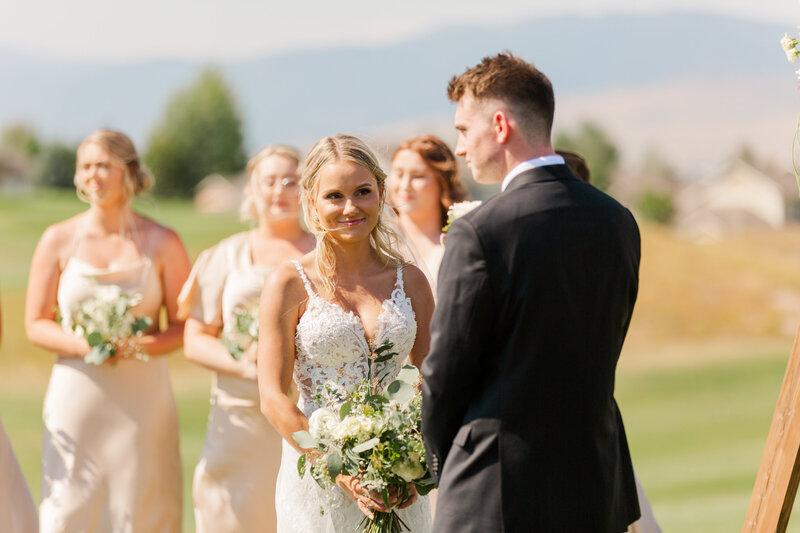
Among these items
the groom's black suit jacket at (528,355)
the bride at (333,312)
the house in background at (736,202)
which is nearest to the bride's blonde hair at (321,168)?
the bride at (333,312)

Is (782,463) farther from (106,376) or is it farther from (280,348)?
(106,376)

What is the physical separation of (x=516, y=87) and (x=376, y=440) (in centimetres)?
143

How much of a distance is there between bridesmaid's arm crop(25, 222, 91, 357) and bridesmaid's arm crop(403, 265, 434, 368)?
3.06 m

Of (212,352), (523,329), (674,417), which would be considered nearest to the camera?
(523,329)

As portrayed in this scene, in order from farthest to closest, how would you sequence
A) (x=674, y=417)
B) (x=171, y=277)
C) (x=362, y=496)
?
1. (x=674, y=417)
2. (x=171, y=277)
3. (x=362, y=496)

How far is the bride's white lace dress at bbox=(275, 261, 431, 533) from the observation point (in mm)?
4445

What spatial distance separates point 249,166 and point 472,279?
12.8ft

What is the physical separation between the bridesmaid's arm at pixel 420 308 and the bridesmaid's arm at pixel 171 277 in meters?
2.77

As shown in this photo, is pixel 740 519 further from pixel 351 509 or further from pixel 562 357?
pixel 562 357

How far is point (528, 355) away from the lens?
346 centimetres

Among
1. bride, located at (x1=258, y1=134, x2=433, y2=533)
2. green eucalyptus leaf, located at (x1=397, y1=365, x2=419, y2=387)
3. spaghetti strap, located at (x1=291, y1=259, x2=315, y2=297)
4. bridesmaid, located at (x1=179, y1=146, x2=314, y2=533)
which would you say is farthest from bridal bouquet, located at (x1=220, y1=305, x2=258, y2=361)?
green eucalyptus leaf, located at (x1=397, y1=365, x2=419, y2=387)

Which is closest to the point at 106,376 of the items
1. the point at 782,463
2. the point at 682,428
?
the point at 782,463

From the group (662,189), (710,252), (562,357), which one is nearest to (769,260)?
(710,252)

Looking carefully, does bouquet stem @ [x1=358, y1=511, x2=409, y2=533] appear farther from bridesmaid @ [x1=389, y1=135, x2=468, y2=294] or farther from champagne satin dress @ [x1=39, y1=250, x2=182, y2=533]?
champagne satin dress @ [x1=39, y1=250, x2=182, y2=533]
